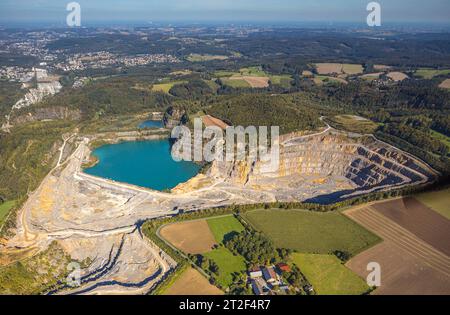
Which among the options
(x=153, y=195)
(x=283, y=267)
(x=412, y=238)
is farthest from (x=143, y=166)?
(x=412, y=238)

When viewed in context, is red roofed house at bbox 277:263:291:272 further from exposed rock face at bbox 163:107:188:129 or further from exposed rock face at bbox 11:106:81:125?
exposed rock face at bbox 11:106:81:125

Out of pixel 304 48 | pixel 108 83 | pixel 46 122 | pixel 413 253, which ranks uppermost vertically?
pixel 304 48

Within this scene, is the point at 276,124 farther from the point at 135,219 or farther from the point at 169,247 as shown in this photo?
the point at 169,247

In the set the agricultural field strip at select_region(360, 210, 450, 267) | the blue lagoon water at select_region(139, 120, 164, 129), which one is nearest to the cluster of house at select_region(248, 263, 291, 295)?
the agricultural field strip at select_region(360, 210, 450, 267)

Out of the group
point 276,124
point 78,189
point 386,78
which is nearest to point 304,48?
point 386,78

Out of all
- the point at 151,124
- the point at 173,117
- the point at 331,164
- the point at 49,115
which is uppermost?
the point at 173,117

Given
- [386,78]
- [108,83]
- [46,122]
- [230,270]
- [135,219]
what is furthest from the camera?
[386,78]

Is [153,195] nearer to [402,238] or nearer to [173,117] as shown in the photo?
[402,238]
